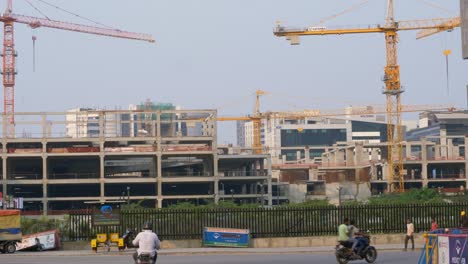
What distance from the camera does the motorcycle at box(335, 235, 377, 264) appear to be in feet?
98.1

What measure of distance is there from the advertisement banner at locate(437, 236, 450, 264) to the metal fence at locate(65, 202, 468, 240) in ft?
67.0

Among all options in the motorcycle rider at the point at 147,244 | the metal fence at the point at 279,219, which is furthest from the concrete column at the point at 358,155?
the motorcycle rider at the point at 147,244

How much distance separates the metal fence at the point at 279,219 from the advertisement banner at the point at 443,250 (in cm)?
2044

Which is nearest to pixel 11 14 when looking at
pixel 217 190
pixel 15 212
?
pixel 217 190

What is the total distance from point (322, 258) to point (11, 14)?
132550 mm

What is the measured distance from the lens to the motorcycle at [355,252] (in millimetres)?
29891

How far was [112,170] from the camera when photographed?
13062cm

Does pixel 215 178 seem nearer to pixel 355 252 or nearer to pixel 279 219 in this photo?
pixel 279 219

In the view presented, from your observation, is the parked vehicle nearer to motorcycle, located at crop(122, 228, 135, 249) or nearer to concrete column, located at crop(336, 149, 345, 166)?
motorcycle, located at crop(122, 228, 135, 249)

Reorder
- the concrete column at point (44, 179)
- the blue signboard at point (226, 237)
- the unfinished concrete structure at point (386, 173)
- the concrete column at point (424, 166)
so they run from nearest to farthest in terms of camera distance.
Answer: the blue signboard at point (226, 237), the concrete column at point (44, 179), the concrete column at point (424, 166), the unfinished concrete structure at point (386, 173)

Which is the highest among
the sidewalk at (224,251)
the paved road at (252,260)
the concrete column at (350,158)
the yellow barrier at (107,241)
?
the concrete column at (350,158)

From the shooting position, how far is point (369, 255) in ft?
102

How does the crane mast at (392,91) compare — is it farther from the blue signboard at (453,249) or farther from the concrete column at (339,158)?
the blue signboard at (453,249)

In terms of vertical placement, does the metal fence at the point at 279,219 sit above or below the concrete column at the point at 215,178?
below
